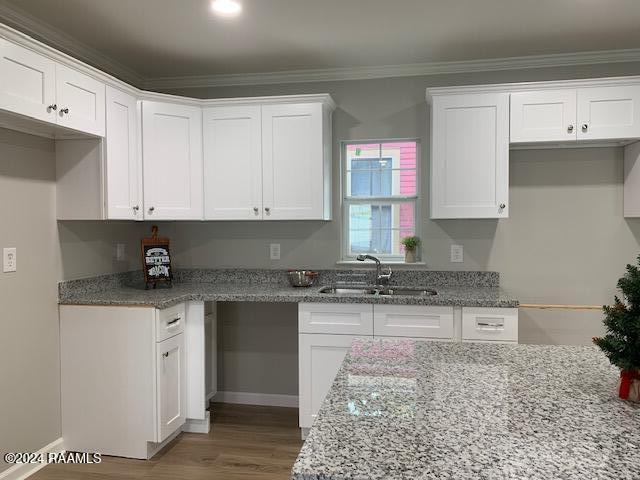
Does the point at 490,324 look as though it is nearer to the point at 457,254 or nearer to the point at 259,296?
the point at 457,254

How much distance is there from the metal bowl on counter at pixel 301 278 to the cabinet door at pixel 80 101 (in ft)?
5.17

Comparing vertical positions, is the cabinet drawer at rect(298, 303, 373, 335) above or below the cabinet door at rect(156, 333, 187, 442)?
above

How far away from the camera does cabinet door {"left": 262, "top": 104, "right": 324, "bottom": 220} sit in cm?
352

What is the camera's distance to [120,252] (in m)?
3.81

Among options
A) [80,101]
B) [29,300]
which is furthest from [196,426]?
[80,101]

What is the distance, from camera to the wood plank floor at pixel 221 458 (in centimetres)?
284

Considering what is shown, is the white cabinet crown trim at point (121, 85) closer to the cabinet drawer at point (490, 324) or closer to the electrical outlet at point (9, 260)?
the electrical outlet at point (9, 260)

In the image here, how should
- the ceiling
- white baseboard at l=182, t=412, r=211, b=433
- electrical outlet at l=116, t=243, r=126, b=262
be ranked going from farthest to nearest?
1. electrical outlet at l=116, t=243, r=126, b=262
2. white baseboard at l=182, t=412, r=211, b=433
3. the ceiling

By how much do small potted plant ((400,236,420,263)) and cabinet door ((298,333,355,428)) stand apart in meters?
0.89

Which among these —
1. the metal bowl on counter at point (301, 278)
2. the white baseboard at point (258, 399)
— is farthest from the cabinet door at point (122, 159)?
the white baseboard at point (258, 399)

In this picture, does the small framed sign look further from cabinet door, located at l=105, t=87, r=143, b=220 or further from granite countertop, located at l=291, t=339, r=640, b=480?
granite countertop, located at l=291, t=339, r=640, b=480

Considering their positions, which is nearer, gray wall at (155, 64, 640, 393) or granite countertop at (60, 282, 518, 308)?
granite countertop at (60, 282, 518, 308)

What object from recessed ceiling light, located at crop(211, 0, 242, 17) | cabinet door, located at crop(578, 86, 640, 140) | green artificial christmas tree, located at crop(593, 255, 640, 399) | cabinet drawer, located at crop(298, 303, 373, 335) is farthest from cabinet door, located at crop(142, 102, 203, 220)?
green artificial christmas tree, located at crop(593, 255, 640, 399)

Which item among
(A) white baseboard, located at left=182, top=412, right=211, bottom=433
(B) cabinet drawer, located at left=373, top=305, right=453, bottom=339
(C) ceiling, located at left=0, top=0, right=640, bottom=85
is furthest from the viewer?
(A) white baseboard, located at left=182, top=412, right=211, bottom=433
